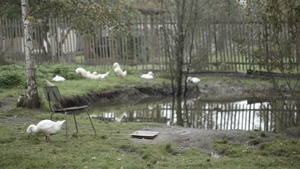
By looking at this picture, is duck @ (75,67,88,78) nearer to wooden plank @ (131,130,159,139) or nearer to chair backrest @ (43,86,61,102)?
chair backrest @ (43,86,61,102)

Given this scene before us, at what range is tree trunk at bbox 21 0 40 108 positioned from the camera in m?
9.48

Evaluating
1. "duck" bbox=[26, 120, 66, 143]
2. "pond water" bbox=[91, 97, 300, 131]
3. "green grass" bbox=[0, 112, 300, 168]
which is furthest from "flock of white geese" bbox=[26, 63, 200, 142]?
"pond water" bbox=[91, 97, 300, 131]

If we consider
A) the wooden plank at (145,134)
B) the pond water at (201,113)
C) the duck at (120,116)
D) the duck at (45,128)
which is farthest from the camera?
the duck at (120,116)

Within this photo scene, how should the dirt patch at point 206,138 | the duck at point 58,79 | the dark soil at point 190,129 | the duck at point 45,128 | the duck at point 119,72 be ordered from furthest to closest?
the duck at point 119,72 < the duck at point 58,79 < the dark soil at point 190,129 < the dirt patch at point 206,138 < the duck at point 45,128

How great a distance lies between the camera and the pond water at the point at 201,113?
9734mm

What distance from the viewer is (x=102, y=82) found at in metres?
14.8

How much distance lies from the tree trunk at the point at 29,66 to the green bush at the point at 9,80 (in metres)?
3.40

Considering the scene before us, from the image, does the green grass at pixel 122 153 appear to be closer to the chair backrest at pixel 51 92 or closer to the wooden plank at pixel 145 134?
the wooden plank at pixel 145 134

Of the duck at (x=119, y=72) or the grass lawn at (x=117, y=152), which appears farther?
the duck at (x=119, y=72)

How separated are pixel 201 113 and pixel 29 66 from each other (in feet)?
17.6

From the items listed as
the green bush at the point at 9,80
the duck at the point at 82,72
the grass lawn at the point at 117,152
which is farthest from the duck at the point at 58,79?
the grass lawn at the point at 117,152

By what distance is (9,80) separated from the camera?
524 inches

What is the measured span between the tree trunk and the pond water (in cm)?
190

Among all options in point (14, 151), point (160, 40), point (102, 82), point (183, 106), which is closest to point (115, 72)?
point (102, 82)
